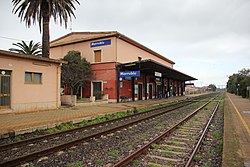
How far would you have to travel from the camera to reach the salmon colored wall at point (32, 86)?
12352 millimetres

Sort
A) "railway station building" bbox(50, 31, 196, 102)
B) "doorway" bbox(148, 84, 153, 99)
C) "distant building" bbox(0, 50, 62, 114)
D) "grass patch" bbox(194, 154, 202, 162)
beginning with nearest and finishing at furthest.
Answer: "grass patch" bbox(194, 154, 202, 162) < "distant building" bbox(0, 50, 62, 114) < "railway station building" bbox(50, 31, 196, 102) < "doorway" bbox(148, 84, 153, 99)

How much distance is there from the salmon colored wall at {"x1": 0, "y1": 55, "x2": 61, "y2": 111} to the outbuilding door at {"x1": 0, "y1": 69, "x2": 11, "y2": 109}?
0.21 metres

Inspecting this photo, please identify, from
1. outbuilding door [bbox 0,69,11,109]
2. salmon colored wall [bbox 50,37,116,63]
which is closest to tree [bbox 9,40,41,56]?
salmon colored wall [bbox 50,37,116,63]

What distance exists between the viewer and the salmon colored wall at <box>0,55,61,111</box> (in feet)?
40.5

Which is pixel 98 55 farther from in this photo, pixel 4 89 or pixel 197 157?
pixel 197 157

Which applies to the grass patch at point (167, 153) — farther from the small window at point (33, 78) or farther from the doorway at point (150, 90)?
the doorway at point (150, 90)

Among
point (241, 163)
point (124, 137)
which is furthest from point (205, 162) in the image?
point (124, 137)

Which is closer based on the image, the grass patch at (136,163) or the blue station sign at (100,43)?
the grass patch at (136,163)

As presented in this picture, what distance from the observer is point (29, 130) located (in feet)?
26.6

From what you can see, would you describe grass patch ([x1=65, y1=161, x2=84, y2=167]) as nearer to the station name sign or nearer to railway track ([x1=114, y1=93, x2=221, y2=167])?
railway track ([x1=114, y1=93, x2=221, y2=167])

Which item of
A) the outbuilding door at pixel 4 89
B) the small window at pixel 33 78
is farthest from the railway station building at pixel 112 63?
the outbuilding door at pixel 4 89

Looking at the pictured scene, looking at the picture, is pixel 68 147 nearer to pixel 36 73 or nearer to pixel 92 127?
pixel 92 127

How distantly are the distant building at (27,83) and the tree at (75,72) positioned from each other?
194 inches

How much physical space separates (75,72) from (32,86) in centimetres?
789
